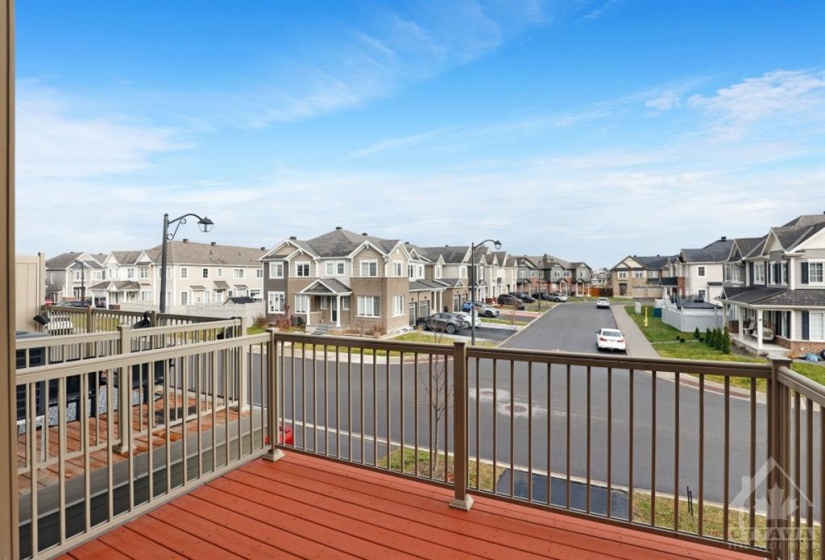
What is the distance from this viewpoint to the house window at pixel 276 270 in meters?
26.3

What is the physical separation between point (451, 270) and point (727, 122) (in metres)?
25.2

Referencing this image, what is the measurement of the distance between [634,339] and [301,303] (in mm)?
18147

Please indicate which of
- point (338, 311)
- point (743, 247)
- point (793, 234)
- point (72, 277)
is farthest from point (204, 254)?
point (743, 247)

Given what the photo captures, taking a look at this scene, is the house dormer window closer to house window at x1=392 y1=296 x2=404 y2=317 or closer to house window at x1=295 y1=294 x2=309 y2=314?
house window at x1=392 y1=296 x2=404 y2=317

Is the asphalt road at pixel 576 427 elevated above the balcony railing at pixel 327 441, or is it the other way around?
the balcony railing at pixel 327 441

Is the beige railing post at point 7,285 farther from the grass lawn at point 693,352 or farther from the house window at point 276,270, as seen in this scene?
the house window at point 276,270

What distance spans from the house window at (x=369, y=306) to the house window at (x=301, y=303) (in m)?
3.12

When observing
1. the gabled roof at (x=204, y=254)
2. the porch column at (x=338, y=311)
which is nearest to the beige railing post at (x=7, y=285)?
the porch column at (x=338, y=311)

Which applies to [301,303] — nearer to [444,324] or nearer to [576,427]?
[444,324]

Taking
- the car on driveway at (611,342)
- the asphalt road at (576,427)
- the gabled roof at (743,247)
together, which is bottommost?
the asphalt road at (576,427)

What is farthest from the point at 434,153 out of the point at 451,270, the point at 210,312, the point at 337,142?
the point at 451,270

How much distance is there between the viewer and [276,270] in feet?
86.7
